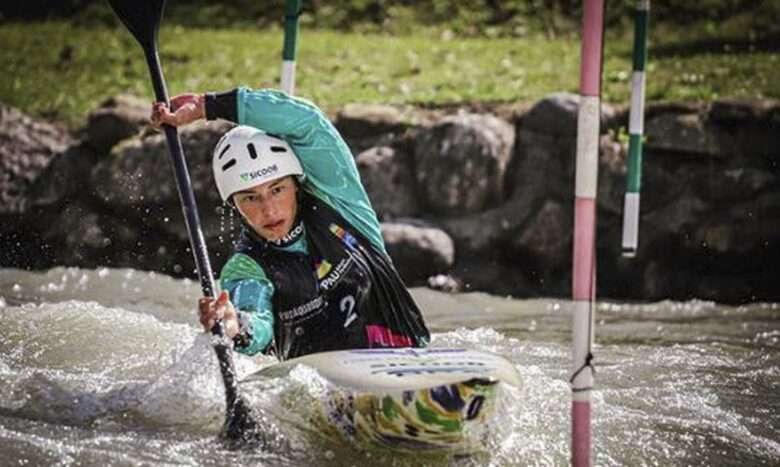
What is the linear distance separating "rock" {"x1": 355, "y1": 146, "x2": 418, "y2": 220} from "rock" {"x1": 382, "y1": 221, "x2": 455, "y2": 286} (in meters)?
0.31

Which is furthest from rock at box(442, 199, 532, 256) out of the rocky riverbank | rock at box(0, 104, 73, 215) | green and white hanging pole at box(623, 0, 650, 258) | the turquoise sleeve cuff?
the turquoise sleeve cuff

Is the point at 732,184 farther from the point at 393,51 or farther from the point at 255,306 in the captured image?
the point at 255,306

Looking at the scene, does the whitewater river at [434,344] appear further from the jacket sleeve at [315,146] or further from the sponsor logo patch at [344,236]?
the jacket sleeve at [315,146]

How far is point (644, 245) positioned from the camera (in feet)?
32.7

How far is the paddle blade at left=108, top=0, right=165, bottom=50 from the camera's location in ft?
20.4

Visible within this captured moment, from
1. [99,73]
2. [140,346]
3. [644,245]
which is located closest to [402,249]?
[644,245]

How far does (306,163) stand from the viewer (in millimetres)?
5863

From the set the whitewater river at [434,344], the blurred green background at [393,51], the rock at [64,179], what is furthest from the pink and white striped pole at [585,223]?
the rock at [64,179]

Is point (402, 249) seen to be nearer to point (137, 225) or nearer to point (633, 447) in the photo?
point (137, 225)

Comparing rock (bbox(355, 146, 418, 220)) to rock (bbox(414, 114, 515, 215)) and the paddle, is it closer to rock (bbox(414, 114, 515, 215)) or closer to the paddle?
rock (bbox(414, 114, 515, 215))

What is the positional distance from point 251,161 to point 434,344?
2.56 metres

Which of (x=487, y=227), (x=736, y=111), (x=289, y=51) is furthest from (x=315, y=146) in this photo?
(x=736, y=111)

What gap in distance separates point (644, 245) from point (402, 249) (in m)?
1.79

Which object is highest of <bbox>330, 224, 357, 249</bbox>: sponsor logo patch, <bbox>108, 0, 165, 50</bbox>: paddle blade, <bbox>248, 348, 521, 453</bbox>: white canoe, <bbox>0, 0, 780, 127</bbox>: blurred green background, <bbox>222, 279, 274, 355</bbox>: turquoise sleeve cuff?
<bbox>108, 0, 165, 50</bbox>: paddle blade
